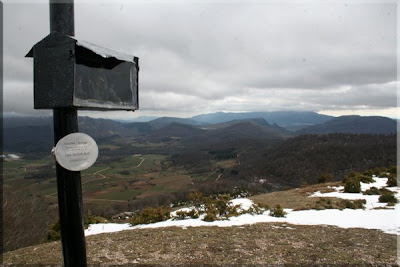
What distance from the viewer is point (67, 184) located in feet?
8.73

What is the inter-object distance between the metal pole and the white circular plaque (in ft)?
0.26

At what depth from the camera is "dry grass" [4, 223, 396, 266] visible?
568 centimetres

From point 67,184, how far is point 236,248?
17.0ft

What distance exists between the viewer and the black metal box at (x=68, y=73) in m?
2.54

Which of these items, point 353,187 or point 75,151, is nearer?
point 75,151

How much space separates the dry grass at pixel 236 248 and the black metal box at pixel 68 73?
168 inches

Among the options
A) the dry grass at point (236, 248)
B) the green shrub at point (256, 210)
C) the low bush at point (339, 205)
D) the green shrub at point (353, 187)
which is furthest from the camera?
the green shrub at point (353, 187)

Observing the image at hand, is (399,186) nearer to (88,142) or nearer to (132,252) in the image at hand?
(132,252)

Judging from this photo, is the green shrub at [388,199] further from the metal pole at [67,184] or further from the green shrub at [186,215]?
the metal pole at [67,184]

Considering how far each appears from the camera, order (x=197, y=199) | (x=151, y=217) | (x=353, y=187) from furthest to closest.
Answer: (x=353, y=187) < (x=197, y=199) < (x=151, y=217)

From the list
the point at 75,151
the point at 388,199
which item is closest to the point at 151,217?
the point at 75,151

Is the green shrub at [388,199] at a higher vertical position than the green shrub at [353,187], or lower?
higher

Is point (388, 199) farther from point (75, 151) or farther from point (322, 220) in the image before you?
point (75, 151)

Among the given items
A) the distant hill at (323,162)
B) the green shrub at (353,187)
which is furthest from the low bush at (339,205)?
the distant hill at (323,162)
